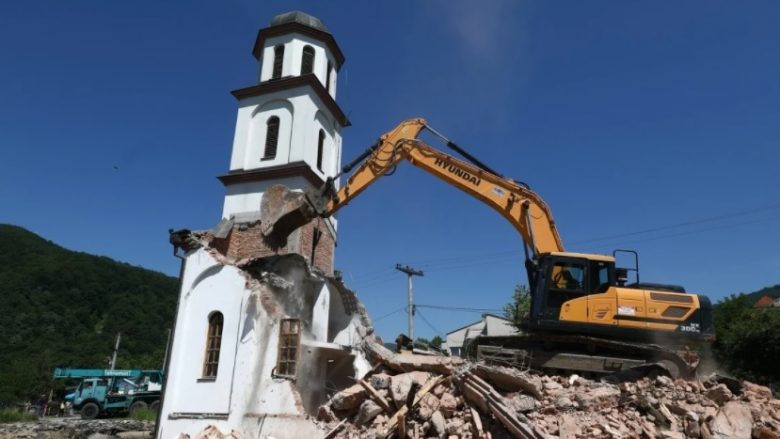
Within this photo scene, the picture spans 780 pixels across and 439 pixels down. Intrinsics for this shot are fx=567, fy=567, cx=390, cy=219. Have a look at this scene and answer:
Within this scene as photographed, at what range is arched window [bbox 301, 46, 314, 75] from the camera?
2155 cm

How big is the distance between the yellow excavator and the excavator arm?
3cm

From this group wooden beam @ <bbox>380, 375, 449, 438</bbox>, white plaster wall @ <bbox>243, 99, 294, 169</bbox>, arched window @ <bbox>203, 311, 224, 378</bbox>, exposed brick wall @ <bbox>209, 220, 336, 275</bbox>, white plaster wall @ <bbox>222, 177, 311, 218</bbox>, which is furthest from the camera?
white plaster wall @ <bbox>243, 99, 294, 169</bbox>

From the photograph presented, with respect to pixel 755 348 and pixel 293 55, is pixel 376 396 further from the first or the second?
pixel 755 348

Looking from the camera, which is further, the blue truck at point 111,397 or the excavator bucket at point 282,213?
the blue truck at point 111,397

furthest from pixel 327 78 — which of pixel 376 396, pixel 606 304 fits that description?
pixel 606 304

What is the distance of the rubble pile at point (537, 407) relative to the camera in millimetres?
9180

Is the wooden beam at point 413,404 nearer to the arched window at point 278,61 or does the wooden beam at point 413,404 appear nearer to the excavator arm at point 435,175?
the excavator arm at point 435,175

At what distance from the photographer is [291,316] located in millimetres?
14656

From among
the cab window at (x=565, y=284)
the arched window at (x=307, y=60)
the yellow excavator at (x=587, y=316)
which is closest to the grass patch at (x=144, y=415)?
the arched window at (x=307, y=60)

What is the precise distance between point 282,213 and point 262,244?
139 inches

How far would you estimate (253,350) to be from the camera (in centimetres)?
1388

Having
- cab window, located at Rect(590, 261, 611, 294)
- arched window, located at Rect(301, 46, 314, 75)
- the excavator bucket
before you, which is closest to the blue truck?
arched window, located at Rect(301, 46, 314, 75)

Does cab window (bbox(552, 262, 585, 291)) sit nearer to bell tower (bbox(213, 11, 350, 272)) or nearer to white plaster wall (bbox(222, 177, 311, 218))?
bell tower (bbox(213, 11, 350, 272))

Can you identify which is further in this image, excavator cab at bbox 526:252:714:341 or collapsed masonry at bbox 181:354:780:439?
excavator cab at bbox 526:252:714:341
